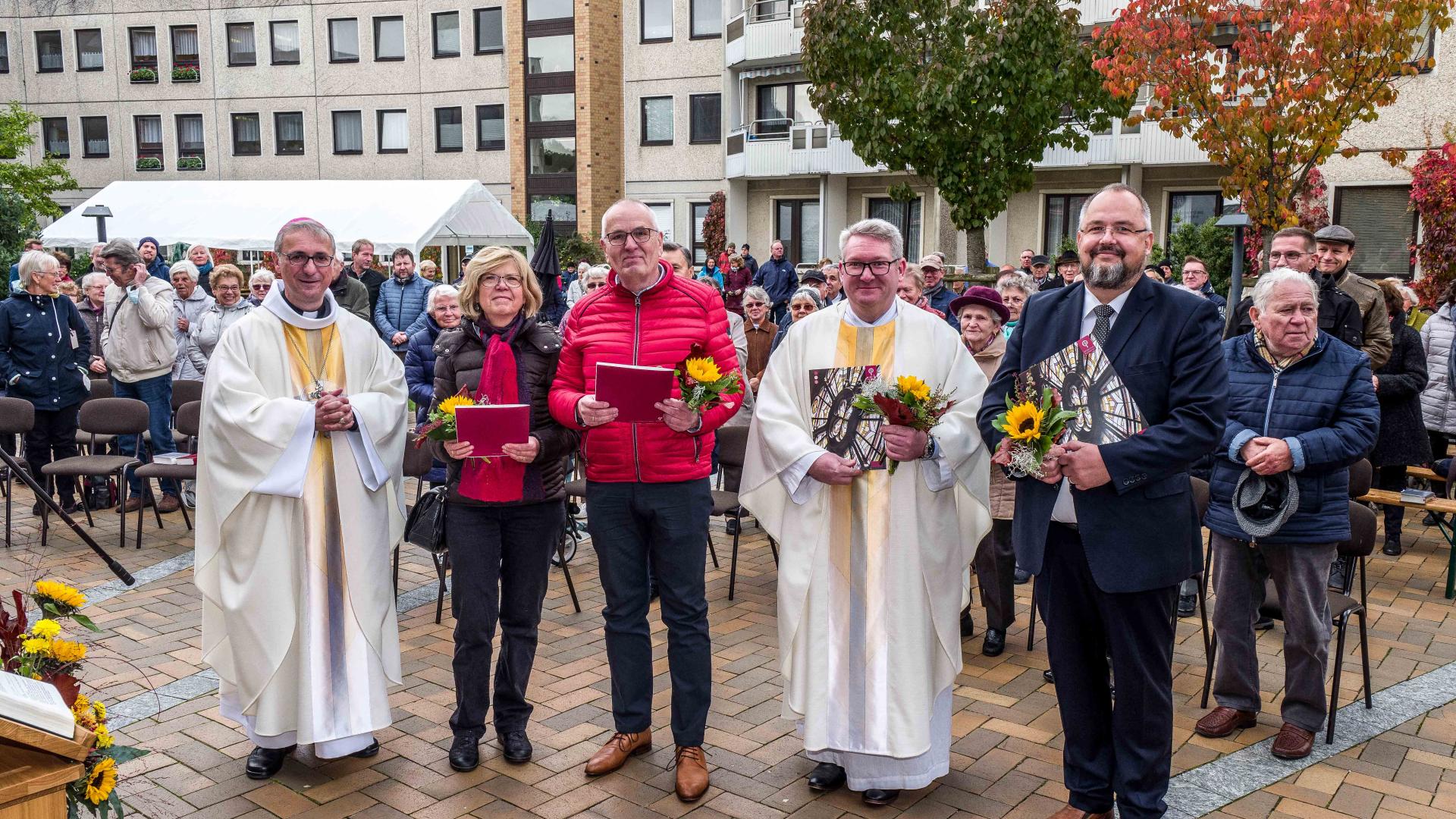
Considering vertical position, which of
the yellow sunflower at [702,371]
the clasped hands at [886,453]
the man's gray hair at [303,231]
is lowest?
the clasped hands at [886,453]

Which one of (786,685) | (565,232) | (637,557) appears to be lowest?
(786,685)

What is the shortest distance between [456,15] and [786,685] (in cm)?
3503

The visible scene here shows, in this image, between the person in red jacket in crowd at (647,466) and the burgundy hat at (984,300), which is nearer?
the person in red jacket in crowd at (647,466)

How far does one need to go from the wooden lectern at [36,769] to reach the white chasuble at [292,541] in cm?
189

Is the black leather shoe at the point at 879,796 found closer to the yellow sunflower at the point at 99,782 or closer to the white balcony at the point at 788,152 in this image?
the yellow sunflower at the point at 99,782

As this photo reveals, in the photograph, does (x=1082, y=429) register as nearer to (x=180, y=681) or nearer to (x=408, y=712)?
(x=408, y=712)

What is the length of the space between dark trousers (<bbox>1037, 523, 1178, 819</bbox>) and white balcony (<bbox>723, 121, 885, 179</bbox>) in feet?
82.5

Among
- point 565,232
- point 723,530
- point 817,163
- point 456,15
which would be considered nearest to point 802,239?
point 817,163

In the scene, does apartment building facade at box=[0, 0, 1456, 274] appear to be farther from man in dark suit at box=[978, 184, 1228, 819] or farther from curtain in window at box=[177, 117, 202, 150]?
man in dark suit at box=[978, 184, 1228, 819]

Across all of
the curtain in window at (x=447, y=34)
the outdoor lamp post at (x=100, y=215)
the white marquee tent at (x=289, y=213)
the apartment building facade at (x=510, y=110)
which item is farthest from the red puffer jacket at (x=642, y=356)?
the curtain in window at (x=447, y=34)

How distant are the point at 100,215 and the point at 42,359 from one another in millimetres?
13354

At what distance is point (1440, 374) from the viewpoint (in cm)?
890

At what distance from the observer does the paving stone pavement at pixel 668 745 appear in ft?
14.3

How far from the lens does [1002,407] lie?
4.02 meters
